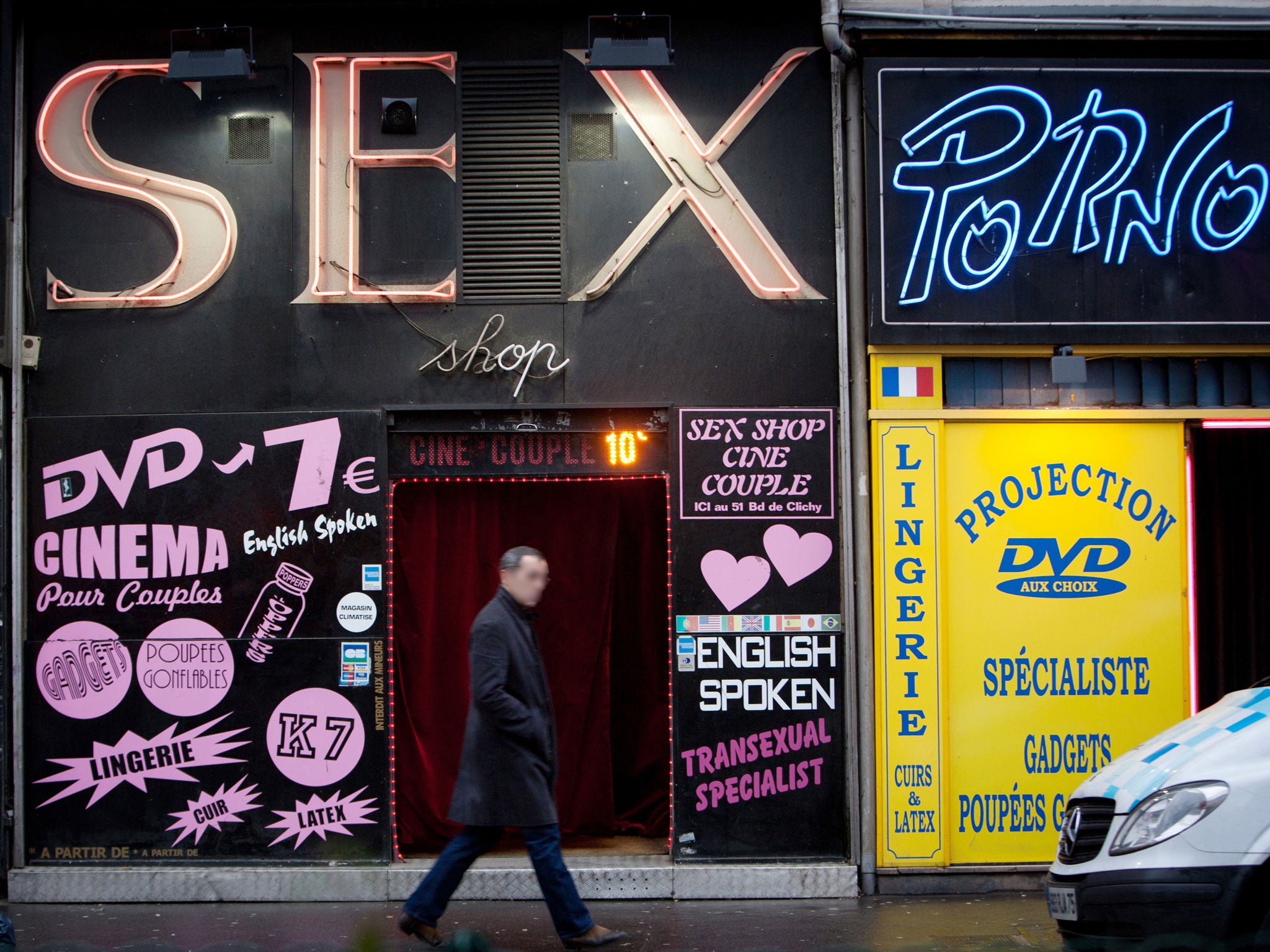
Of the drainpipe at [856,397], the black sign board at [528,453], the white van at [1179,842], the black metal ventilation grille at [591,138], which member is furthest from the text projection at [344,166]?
the white van at [1179,842]

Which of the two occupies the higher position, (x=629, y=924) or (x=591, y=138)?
(x=591, y=138)

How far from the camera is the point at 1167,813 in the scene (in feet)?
15.7

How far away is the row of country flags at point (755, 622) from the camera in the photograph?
23.5 feet

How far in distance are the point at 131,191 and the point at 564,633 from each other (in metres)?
3.91

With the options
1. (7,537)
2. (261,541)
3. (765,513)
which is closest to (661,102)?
(765,513)

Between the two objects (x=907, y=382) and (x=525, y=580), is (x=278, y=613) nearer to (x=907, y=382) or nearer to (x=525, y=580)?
(x=525, y=580)

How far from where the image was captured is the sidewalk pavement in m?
6.04

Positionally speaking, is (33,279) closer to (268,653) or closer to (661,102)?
(268,653)

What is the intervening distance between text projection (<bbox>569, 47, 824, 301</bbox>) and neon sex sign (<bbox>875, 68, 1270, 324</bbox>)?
0.64m

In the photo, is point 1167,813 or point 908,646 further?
point 908,646

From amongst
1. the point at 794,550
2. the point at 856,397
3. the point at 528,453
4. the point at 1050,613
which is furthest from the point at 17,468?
the point at 1050,613

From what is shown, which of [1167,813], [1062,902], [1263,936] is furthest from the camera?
[1062,902]

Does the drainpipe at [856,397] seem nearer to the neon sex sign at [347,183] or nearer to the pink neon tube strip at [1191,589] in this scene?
the neon sex sign at [347,183]

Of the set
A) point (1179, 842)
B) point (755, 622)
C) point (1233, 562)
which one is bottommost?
point (1179, 842)
